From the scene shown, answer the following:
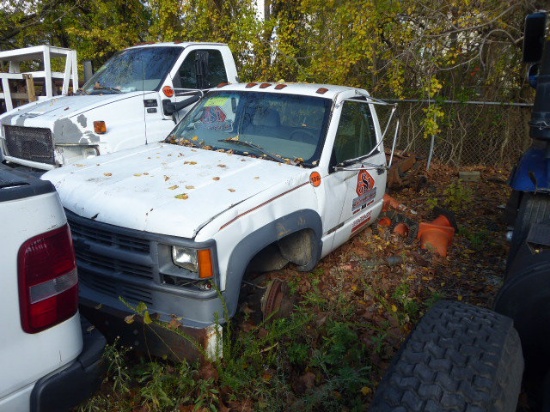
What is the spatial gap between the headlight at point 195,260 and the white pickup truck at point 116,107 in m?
3.22

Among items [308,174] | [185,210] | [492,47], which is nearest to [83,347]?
[185,210]

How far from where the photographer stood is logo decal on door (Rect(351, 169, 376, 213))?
14.6 feet

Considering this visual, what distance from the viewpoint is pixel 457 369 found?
1598mm

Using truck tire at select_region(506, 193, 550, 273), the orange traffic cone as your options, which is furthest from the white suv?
the orange traffic cone

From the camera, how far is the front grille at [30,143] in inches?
211

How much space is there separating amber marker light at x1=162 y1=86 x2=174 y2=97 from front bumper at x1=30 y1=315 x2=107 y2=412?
15.4 feet

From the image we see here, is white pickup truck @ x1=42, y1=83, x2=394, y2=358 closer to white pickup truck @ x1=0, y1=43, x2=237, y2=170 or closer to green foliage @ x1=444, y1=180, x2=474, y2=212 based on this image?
white pickup truck @ x1=0, y1=43, x2=237, y2=170

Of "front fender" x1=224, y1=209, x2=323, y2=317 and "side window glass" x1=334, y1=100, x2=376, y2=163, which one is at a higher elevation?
"side window glass" x1=334, y1=100, x2=376, y2=163

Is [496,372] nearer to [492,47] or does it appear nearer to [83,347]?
[83,347]

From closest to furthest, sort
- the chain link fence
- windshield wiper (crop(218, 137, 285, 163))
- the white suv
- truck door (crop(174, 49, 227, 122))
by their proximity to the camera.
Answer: the white suv
windshield wiper (crop(218, 137, 285, 163))
truck door (crop(174, 49, 227, 122))
the chain link fence

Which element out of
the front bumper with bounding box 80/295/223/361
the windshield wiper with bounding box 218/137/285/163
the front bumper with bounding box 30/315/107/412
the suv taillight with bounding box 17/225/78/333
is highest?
the windshield wiper with bounding box 218/137/285/163

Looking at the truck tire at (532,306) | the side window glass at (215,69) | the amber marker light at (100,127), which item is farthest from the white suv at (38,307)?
the side window glass at (215,69)

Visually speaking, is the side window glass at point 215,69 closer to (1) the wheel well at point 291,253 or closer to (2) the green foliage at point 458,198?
(1) the wheel well at point 291,253

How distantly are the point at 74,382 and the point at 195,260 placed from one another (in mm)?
924
